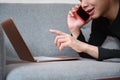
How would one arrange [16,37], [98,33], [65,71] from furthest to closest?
1. [98,33]
2. [16,37]
3. [65,71]

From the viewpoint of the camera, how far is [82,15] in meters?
1.47

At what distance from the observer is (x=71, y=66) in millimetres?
1026

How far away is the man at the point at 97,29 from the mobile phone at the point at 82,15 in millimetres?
17

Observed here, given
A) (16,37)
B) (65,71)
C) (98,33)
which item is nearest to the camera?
(65,71)

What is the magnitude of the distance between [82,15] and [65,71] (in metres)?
0.54

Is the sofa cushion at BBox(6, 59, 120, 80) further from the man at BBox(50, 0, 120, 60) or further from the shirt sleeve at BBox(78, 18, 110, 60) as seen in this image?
the shirt sleeve at BBox(78, 18, 110, 60)

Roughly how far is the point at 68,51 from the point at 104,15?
1.17 ft

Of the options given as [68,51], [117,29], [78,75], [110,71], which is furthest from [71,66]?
[68,51]

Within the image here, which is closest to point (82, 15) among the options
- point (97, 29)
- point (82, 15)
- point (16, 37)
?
point (82, 15)

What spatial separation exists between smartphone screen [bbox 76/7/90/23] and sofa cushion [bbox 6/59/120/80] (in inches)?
16.4

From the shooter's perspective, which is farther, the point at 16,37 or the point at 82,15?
the point at 82,15

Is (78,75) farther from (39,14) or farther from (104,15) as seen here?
(39,14)

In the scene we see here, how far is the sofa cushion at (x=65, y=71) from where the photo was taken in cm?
95

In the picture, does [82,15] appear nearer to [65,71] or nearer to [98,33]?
[98,33]
